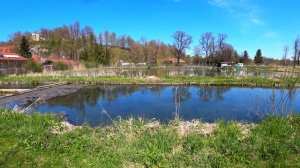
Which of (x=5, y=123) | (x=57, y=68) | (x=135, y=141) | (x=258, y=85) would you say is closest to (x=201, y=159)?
(x=135, y=141)

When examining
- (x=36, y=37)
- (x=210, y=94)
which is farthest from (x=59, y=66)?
(x=36, y=37)

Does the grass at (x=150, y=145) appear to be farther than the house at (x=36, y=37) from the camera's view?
No

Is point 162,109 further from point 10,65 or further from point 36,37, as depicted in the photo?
point 36,37

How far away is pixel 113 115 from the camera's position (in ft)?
39.3

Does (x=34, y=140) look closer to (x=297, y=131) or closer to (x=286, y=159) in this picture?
(x=286, y=159)

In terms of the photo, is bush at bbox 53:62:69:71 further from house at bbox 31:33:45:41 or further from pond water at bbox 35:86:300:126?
house at bbox 31:33:45:41

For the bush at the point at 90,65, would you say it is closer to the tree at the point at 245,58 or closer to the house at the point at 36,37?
the tree at the point at 245,58

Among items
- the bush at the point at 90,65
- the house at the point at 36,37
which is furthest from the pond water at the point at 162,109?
the house at the point at 36,37

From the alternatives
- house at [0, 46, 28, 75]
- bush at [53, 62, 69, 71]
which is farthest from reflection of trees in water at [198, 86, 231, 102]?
bush at [53, 62, 69, 71]

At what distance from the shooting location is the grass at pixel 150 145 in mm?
4742

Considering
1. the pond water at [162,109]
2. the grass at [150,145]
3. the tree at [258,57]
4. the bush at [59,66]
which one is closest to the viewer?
the grass at [150,145]

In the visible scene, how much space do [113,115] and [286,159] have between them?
27.5 ft

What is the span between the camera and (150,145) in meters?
5.22

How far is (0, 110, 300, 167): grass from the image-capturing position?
4.74 metres
